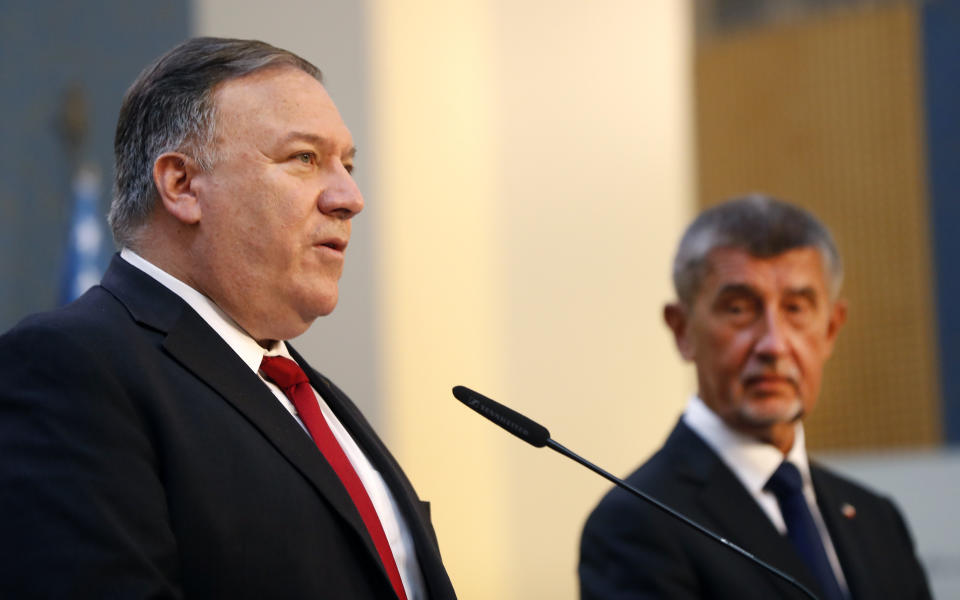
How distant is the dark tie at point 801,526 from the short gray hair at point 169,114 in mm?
1218

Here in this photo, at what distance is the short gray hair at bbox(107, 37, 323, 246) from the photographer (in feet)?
4.58

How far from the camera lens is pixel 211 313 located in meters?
1.38

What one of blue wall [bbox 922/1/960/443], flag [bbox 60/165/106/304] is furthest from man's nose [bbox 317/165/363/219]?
blue wall [bbox 922/1/960/443]

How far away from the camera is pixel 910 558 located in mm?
2254

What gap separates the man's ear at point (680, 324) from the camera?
2.22m

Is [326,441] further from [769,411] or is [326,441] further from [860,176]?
[860,176]

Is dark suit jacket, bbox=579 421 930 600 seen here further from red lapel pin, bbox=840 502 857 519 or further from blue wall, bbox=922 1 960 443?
blue wall, bbox=922 1 960 443

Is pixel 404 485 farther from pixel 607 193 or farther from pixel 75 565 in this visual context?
pixel 607 193

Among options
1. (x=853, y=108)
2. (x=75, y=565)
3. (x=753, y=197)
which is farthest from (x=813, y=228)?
(x=853, y=108)

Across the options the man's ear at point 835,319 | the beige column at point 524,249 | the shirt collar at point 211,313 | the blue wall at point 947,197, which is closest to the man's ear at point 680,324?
the man's ear at point 835,319

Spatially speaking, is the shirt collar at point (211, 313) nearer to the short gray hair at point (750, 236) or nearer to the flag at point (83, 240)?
the short gray hair at point (750, 236)

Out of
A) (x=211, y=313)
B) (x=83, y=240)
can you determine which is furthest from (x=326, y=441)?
(x=83, y=240)

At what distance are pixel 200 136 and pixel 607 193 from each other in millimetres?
3808

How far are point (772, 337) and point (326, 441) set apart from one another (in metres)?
1.03
